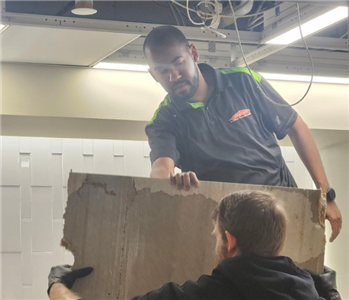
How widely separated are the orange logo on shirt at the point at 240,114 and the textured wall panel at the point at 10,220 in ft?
6.75

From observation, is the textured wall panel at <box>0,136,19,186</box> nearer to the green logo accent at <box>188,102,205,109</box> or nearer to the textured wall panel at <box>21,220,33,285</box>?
the textured wall panel at <box>21,220,33,285</box>

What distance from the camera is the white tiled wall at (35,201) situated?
12.2 ft

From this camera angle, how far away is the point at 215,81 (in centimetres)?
228

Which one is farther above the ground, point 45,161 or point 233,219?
point 45,161

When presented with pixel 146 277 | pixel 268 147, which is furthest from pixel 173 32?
pixel 146 277

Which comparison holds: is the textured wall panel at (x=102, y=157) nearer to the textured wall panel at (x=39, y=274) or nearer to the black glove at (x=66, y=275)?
the textured wall panel at (x=39, y=274)

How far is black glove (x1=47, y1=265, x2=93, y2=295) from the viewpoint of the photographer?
1597mm

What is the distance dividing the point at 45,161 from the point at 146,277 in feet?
7.45

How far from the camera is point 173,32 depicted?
225cm

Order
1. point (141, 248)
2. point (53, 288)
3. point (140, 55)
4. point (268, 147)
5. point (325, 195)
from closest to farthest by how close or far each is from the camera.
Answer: point (53, 288)
point (141, 248)
point (325, 195)
point (268, 147)
point (140, 55)

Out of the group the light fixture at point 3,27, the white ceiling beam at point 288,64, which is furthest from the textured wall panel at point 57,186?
the light fixture at point 3,27

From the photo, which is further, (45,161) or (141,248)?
(45,161)

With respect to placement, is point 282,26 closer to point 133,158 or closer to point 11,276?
point 133,158

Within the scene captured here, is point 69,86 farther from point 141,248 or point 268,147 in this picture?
point 141,248
